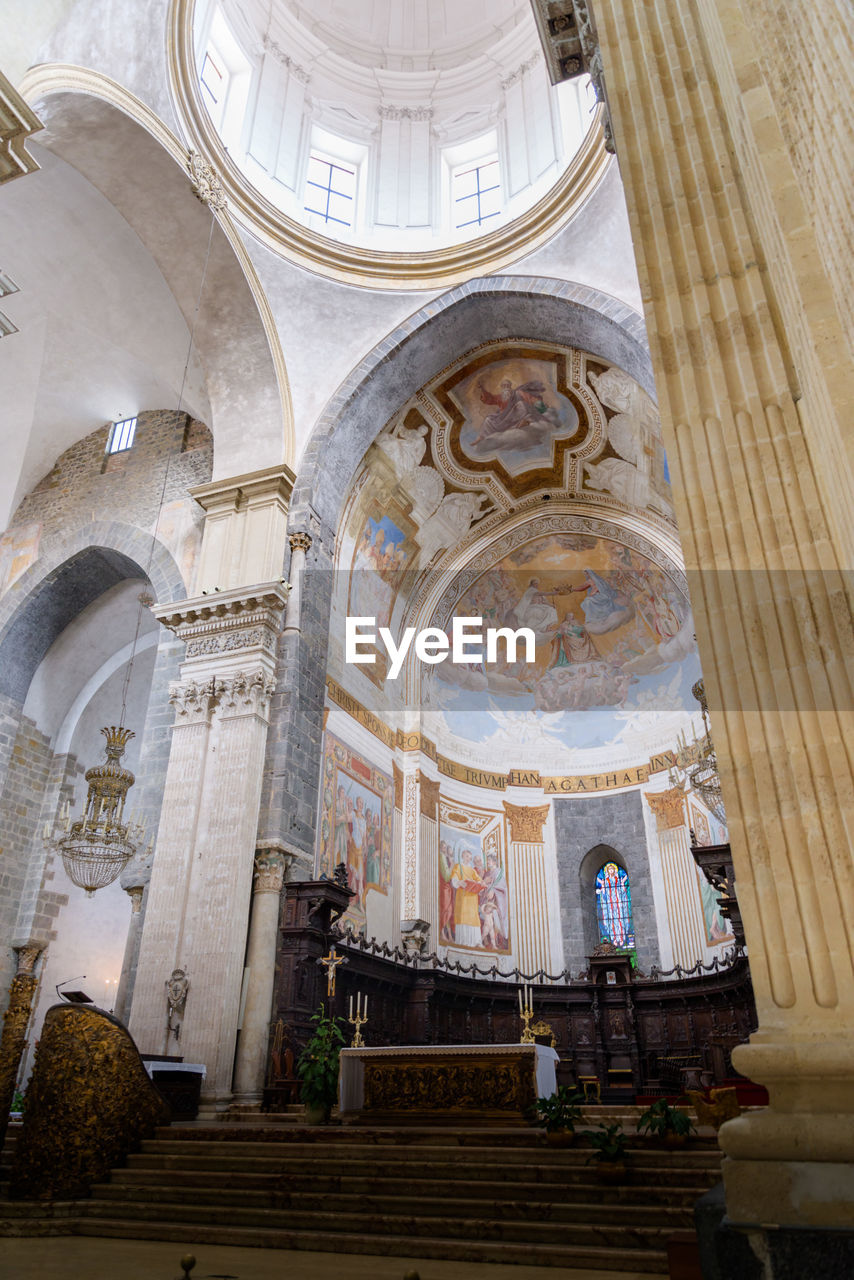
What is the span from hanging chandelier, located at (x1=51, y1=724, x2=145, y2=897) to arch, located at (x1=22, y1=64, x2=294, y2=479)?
5554 millimetres

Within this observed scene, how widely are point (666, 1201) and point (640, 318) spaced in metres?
11.0

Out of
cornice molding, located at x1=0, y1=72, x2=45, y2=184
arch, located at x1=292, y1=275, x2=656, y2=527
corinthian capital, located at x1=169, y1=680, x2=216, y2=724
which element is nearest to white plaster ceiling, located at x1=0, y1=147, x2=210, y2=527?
arch, located at x1=292, y1=275, x2=656, y2=527

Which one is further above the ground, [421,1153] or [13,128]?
[13,128]

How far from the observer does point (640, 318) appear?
40.6 feet

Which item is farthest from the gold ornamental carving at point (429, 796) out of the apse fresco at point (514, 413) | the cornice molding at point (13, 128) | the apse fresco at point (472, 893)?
the cornice molding at point (13, 128)

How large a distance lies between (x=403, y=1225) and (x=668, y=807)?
12.8 meters

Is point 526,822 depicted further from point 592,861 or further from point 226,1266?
point 226,1266

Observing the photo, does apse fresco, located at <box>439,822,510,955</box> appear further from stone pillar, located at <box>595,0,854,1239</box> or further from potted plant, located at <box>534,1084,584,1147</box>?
stone pillar, located at <box>595,0,854,1239</box>

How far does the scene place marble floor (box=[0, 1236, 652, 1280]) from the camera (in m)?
3.96

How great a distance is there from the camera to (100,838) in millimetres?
10008

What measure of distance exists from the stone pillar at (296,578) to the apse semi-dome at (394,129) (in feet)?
16.6

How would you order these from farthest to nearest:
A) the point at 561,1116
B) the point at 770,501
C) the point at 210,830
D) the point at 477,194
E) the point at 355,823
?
the point at 477,194
the point at 355,823
the point at 210,830
the point at 561,1116
the point at 770,501

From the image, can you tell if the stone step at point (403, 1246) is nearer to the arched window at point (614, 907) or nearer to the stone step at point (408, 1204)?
the stone step at point (408, 1204)

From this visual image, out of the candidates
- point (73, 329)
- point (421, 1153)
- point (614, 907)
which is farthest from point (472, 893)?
point (73, 329)
